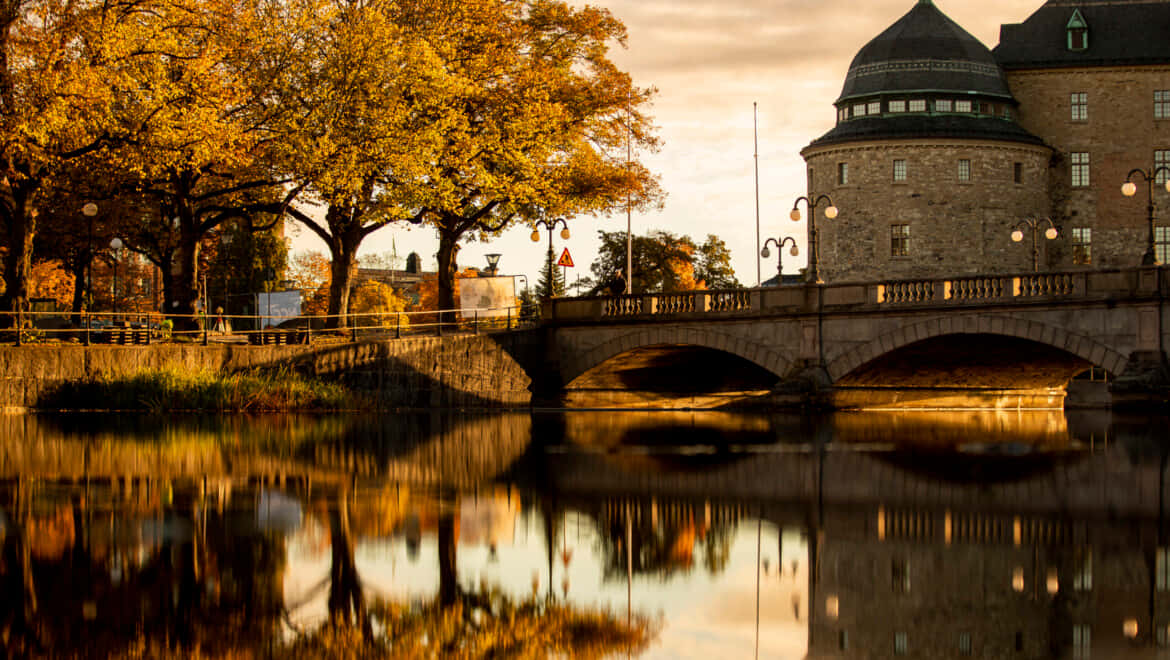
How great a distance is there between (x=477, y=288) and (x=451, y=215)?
8.85 ft

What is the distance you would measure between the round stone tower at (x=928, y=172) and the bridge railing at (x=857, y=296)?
1199 inches

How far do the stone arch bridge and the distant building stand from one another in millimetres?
23969

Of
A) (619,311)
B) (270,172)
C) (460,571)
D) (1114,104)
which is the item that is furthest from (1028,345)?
(1114,104)

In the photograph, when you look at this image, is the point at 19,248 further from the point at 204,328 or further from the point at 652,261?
the point at 652,261

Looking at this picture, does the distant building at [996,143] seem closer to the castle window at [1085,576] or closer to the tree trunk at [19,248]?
the tree trunk at [19,248]

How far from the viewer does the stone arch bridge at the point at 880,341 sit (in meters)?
35.1

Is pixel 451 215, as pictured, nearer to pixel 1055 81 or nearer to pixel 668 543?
pixel 668 543

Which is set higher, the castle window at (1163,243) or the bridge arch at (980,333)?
the castle window at (1163,243)

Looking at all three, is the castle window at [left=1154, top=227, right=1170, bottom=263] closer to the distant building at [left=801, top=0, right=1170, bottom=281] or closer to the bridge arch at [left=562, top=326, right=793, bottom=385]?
the distant building at [left=801, top=0, right=1170, bottom=281]

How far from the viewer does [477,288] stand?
44.6 metres

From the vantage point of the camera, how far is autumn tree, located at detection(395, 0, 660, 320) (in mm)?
42312

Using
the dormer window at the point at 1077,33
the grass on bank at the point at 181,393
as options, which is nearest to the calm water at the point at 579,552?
the grass on bank at the point at 181,393

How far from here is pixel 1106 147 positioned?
248ft

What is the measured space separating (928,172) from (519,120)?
35.1m
